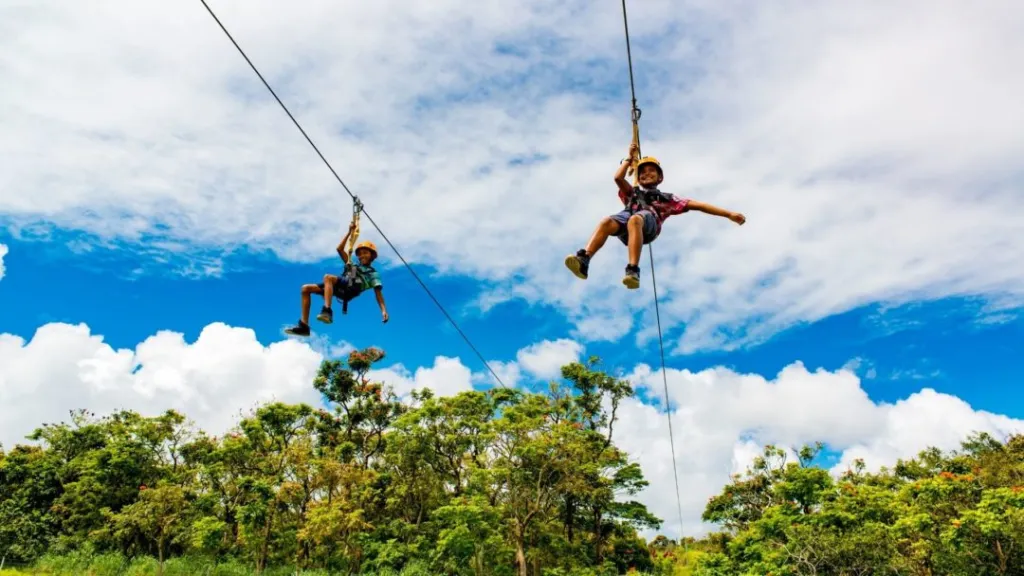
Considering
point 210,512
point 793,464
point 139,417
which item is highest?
point 139,417

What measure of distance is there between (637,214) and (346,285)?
134 inches

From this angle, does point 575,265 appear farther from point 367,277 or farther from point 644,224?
point 367,277

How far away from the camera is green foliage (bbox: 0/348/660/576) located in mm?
21062

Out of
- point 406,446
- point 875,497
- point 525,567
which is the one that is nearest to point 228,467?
point 406,446

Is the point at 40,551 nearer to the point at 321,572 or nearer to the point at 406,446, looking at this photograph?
the point at 321,572

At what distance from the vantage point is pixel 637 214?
4770mm

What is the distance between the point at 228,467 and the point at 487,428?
10775 millimetres

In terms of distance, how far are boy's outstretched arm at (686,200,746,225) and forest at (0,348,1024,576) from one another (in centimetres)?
1539

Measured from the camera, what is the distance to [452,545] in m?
19.4

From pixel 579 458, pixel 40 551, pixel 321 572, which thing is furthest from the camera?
pixel 40 551

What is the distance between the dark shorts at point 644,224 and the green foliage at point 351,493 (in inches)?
640

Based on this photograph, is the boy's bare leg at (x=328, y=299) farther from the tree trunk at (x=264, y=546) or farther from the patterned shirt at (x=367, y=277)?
the tree trunk at (x=264, y=546)

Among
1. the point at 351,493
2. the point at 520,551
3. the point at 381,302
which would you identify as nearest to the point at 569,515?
the point at 520,551

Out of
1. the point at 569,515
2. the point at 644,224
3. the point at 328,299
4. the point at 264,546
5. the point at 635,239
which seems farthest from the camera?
the point at 569,515
